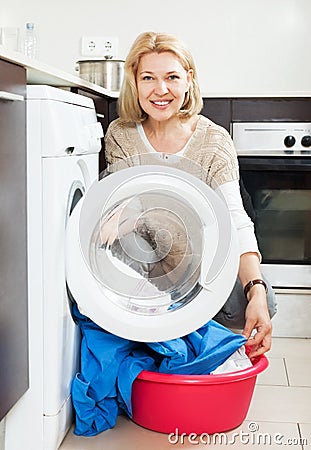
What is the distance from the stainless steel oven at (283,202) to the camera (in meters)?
2.87

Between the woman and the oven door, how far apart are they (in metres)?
A: 0.54

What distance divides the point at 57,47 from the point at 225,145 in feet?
4.60

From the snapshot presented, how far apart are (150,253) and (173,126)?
46 cm

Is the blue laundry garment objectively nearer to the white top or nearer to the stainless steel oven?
the white top

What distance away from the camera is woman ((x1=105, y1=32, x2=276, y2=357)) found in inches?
88.0

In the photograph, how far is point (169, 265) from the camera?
2.05m

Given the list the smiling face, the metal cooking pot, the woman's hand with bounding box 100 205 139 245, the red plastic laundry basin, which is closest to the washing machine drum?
the woman's hand with bounding box 100 205 139 245

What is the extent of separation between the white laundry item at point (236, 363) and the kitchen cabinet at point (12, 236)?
535mm

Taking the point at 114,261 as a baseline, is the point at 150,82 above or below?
Result: above

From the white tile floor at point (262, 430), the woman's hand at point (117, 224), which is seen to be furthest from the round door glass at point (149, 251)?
the white tile floor at point (262, 430)

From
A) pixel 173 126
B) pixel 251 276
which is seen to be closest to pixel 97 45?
pixel 173 126

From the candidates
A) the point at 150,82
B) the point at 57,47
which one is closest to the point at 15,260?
the point at 150,82

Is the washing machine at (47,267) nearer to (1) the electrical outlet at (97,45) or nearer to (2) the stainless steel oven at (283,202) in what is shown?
(2) the stainless steel oven at (283,202)

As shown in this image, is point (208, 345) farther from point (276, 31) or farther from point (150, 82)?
point (276, 31)
